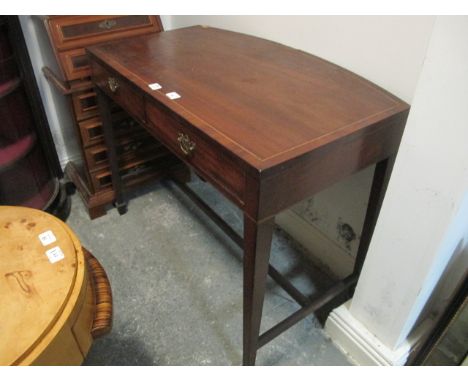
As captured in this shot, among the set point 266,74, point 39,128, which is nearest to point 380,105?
point 266,74

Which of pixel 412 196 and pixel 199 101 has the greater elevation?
pixel 199 101

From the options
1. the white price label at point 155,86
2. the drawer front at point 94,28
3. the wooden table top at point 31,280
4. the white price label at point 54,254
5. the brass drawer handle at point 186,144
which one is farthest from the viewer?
the drawer front at point 94,28

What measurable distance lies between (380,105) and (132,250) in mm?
1133

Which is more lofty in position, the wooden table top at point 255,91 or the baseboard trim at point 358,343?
the wooden table top at point 255,91

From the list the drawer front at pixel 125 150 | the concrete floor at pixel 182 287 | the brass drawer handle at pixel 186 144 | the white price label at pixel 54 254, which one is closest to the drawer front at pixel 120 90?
the brass drawer handle at pixel 186 144

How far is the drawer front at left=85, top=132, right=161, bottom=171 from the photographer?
170 cm

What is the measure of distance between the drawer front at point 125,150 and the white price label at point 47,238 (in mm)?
856

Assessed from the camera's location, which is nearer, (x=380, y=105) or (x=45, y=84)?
(x=380, y=105)

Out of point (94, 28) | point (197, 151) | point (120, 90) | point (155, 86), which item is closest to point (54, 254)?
point (197, 151)

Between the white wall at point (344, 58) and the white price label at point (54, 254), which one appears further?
the white wall at point (344, 58)

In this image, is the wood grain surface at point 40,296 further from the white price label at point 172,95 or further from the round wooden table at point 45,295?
the white price label at point 172,95

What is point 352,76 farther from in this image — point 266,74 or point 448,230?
point 448,230

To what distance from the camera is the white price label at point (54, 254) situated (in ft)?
2.70

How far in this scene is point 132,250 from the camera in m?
1.68
